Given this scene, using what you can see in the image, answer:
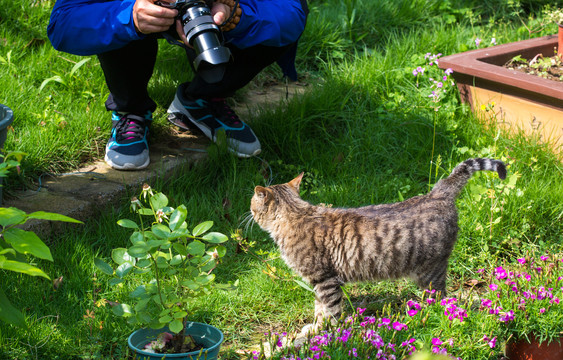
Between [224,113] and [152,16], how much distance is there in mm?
959

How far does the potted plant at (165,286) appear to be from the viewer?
2031mm

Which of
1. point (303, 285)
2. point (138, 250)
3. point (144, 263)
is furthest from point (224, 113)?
point (138, 250)

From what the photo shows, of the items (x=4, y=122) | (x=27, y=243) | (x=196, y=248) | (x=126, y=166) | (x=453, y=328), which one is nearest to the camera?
(x=27, y=243)

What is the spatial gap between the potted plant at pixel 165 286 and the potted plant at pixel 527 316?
1.05 meters

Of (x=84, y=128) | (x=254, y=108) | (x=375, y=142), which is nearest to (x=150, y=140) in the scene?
(x=84, y=128)

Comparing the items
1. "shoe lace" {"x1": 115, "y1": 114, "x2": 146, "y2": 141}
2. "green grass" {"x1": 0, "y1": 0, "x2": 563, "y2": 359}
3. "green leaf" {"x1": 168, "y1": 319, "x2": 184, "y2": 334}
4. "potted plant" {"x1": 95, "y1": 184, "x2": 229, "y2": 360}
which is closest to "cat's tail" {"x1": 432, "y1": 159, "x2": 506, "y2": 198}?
"green grass" {"x1": 0, "y1": 0, "x2": 563, "y2": 359}

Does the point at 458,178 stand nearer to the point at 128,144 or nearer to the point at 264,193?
the point at 264,193

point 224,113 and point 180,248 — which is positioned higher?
point 180,248

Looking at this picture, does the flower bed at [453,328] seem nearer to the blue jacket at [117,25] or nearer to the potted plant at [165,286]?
the potted plant at [165,286]

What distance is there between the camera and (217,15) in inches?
125

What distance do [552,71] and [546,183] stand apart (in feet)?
3.94

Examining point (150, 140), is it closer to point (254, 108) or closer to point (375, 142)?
point (254, 108)

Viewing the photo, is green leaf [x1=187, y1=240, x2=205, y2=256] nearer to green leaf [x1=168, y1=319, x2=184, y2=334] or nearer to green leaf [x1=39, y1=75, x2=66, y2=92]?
green leaf [x1=168, y1=319, x2=184, y2=334]

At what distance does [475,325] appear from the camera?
2.36 meters
